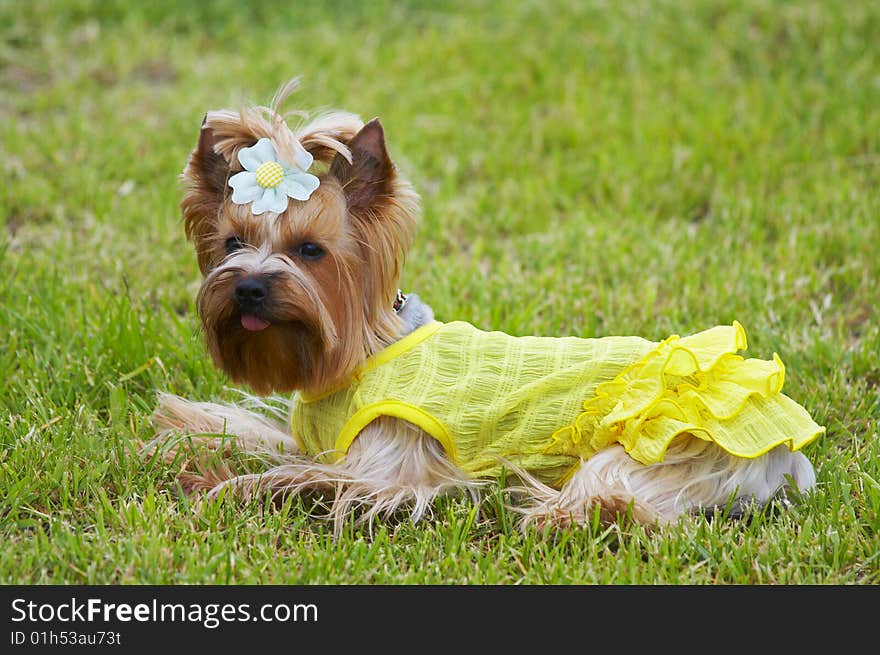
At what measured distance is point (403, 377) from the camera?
3.64 meters

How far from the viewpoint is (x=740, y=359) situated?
3.71 meters

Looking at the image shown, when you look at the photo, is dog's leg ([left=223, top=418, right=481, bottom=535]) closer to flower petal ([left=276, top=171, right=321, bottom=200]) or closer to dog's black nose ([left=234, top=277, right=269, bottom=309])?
dog's black nose ([left=234, top=277, right=269, bottom=309])

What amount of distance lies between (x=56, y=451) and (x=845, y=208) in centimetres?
463

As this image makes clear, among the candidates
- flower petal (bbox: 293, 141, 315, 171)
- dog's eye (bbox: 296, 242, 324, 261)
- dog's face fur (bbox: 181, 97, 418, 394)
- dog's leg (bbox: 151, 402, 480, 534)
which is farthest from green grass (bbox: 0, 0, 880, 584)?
dog's eye (bbox: 296, 242, 324, 261)

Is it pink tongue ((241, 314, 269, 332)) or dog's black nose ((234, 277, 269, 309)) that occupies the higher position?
dog's black nose ((234, 277, 269, 309))

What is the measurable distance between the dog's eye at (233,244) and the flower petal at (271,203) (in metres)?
0.17

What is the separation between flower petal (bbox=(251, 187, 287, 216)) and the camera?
3.36m

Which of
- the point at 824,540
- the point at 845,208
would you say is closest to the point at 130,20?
the point at 845,208

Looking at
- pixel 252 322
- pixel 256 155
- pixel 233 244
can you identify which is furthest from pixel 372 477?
pixel 256 155

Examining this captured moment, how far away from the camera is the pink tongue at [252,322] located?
11.2ft

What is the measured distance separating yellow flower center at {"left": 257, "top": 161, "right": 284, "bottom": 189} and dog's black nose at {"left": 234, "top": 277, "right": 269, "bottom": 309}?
0.30 meters

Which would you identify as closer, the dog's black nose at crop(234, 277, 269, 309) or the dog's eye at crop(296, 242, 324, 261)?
the dog's black nose at crop(234, 277, 269, 309)

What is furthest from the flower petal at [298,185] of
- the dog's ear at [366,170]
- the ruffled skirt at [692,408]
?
the ruffled skirt at [692,408]

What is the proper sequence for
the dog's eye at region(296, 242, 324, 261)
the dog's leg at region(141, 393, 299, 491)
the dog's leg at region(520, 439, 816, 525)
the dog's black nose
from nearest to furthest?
1. the dog's black nose
2. the dog's eye at region(296, 242, 324, 261)
3. the dog's leg at region(520, 439, 816, 525)
4. the dog's leg at region(141, 393, 299, 491)
